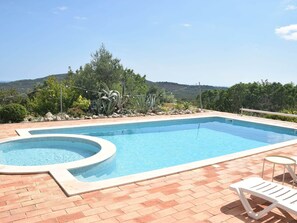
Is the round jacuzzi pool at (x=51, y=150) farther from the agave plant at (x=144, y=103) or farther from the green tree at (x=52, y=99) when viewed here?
the agave plant at (x=144, y=103)

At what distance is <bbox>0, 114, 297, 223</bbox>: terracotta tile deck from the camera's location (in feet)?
11.3

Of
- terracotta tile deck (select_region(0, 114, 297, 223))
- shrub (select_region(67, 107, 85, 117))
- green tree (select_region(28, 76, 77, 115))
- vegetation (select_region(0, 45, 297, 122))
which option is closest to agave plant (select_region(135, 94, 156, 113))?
vegetation (select_region(0, 45, 297, 122))

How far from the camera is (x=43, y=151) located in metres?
7.66

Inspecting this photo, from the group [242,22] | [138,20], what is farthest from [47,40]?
[242,22]

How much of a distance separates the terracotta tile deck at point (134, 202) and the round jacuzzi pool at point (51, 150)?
1.82 m

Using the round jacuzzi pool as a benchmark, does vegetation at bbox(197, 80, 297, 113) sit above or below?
above

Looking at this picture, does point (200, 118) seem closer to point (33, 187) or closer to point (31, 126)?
point (31, 126)

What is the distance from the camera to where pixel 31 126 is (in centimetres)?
965

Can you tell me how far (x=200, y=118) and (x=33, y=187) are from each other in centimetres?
985

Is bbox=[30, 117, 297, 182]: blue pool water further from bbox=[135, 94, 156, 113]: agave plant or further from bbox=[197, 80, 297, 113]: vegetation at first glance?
bbox=[197, 80, 297, 113]: vegetation

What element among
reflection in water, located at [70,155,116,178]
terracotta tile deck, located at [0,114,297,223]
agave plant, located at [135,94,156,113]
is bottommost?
reflection in water, located at [70,155,116,178]

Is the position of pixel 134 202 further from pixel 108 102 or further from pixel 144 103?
pixel 144 103

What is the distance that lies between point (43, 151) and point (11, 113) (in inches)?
137

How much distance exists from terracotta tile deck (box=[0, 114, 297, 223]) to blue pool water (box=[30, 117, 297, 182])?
51.3 inches
